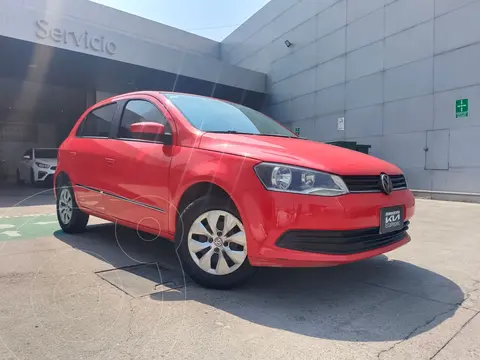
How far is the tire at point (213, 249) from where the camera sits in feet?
9.70

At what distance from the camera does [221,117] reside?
151 inches

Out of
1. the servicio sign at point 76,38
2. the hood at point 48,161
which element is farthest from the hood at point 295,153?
the servicio sign at point 76,38

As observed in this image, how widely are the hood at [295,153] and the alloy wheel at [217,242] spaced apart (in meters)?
0.52

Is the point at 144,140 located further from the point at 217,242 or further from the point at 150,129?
the point at 217,242

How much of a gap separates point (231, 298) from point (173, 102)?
6.39ft

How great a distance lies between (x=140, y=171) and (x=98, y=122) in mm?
1388

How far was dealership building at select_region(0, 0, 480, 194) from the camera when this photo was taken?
36.5 ft

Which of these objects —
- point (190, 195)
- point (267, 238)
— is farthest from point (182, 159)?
point (267, 238)

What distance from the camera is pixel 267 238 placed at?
2.75m

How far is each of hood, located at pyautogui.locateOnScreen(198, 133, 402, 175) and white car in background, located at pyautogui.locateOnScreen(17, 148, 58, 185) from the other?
1211 centimetres

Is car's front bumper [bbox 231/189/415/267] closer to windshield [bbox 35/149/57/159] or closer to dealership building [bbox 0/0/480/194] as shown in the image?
dealership building [bbox 0/0/480/194]

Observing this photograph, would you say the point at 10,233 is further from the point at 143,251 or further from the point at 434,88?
the point at 434,88

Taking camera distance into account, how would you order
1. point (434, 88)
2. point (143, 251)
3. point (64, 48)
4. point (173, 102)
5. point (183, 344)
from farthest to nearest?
point (64, 48) < point (434, 88) < point (143, 251) < point (173, 102) < point (183, 344)

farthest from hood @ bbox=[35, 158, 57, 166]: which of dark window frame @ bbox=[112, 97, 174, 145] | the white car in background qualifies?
dark window frame @ bbox=[112, 97, 174, 145]
